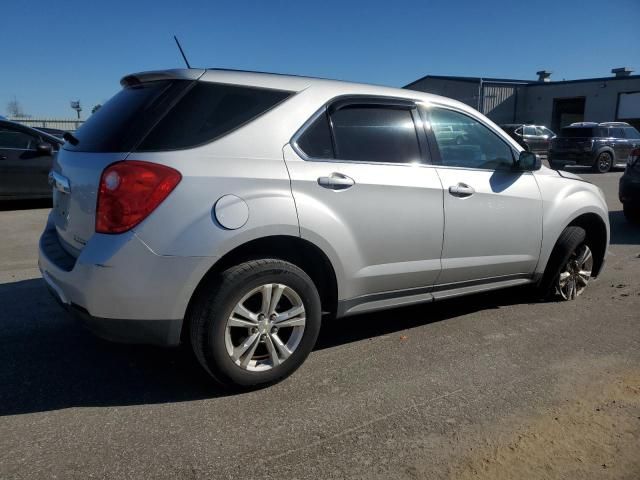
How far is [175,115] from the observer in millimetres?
2850

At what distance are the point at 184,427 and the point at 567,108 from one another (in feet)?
150

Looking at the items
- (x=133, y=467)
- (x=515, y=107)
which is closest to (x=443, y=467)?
(x=133, y=467)

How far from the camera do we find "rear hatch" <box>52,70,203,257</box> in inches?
110

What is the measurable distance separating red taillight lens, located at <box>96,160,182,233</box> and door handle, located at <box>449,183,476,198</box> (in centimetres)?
192

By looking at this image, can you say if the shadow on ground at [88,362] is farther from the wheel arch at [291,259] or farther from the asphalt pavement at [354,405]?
the wheel arch at [291,259]

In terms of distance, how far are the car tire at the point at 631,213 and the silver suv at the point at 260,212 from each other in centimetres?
600

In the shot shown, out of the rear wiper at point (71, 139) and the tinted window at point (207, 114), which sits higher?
the tinted window at point (207, 114)

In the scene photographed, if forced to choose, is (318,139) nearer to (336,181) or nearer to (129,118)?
(336,181)

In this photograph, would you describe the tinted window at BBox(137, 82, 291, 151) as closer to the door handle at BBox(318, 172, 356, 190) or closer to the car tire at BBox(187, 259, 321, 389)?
the door handle at BBox(318, 172, 356, 190)

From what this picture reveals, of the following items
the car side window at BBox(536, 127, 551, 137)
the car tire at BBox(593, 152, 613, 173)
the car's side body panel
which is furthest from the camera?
the car side window at BBox(536, 127, 551, 137)

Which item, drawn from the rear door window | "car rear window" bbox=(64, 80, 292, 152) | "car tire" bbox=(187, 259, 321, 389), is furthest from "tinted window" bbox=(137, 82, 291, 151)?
the rear door window

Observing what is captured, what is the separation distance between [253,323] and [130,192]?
0.95m

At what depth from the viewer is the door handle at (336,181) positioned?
10.3ft

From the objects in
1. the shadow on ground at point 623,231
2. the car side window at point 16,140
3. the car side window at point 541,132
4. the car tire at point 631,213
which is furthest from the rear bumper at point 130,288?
the car side window at point 541,132
